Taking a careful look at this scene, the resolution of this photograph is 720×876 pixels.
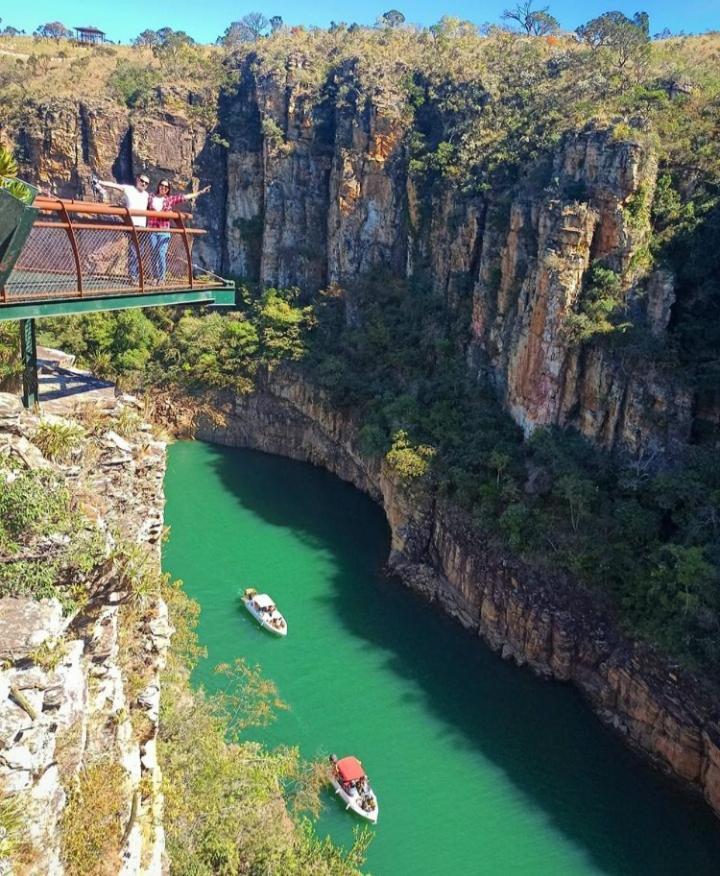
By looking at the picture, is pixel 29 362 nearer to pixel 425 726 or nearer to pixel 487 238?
pixel 425 726

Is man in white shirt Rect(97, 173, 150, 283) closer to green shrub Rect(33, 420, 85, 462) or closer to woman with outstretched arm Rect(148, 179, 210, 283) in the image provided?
woman with outstretched arm Rect(148, 179, 210, 283)

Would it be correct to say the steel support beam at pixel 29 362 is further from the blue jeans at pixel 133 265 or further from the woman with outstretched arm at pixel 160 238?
the woman with outstretched arm at pixel 160 238

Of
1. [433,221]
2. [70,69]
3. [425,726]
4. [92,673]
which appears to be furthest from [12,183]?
[70,69]

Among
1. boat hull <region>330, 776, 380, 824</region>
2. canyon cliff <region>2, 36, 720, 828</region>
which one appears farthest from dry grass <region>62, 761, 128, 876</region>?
canyon cliff <region>2, 36, 720, 828</region>

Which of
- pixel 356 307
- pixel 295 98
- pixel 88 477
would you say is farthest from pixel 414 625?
pixel 295 98

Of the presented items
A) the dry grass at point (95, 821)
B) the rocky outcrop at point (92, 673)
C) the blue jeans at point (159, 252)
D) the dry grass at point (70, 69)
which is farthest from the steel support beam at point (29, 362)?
the dry grass at point (70, 69)

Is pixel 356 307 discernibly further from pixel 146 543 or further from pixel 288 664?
pixel 146 543

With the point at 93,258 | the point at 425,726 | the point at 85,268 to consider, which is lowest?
the point at 425,726
